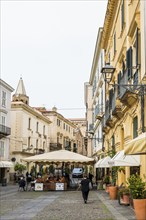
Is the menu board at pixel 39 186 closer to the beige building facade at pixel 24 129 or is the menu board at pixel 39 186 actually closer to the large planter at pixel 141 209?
the large planter at pixel 141 209

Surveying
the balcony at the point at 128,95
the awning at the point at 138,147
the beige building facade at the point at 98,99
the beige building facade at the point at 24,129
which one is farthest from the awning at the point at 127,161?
the beige building facade at the point at 24,129

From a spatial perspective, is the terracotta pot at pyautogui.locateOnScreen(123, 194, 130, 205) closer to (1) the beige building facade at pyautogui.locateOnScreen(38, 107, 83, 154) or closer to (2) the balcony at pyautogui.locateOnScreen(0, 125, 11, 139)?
(2) the balcony at pyautogui.locateOnScreen(0, 125, 11, 139)

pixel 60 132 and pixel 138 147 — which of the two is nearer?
pixel 138 147

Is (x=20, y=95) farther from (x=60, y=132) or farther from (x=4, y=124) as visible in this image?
(x=60, y=132)

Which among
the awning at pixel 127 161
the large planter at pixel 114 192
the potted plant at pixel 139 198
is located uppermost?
the awning at pixel 127 161

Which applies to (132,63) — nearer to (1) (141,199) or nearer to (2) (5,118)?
(1) (141,199)

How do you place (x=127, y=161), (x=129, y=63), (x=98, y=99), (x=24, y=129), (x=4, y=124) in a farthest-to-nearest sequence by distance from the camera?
(x=24, y=129) < (x=4, y=124) < (x=98, y=99) < (x=129, y=63) < (x=127, y=161)

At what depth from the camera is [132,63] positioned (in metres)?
18.0

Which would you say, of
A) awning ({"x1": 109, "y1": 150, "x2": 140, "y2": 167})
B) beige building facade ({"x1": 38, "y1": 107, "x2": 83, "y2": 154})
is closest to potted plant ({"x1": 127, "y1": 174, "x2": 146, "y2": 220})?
awning ({"x1": 109, "y1": 150, "x2": 140, "y2": 167})

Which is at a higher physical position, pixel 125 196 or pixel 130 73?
pixel 130 73

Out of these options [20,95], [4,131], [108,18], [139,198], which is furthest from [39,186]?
[20,95]

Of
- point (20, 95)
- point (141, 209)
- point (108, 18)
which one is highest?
point (108, 18)

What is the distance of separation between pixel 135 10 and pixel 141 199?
9135mm

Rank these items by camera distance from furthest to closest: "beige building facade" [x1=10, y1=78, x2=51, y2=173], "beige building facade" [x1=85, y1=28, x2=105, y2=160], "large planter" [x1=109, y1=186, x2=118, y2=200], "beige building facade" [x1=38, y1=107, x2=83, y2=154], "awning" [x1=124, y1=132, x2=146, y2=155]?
1. "beige building facade" [x1=38, y1=107, x2=83, y2=154]
2. "beige building facade" [x1=10, y1=78, x2=51, y2=173]
3. "beige building facade" [x1=85, y1=28, x2=105, y2=160]
4. "large planter" [x1=109, y1=186, x2=118, y2=200]
5. "awning" [x1=124, y1=132, x2=146, y2=155]
